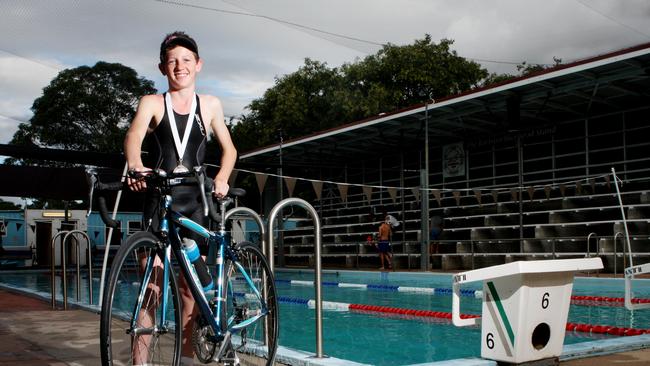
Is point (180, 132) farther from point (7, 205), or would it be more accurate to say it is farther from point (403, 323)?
point (7, 205)

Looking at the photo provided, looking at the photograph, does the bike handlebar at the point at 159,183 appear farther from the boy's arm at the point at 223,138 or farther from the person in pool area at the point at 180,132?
the boy's arm at the point at 223,138

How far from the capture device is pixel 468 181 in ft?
74.1

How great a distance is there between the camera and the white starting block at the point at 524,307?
3498mm

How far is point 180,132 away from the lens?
3.12 metres

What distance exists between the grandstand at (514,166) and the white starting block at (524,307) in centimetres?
931

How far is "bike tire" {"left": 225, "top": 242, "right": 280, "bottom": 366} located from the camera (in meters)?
3.13

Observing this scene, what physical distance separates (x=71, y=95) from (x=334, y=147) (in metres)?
25.1

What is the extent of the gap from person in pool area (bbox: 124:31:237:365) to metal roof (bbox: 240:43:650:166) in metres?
12.1

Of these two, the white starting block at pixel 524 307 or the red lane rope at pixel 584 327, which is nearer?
the white starting block at pixel 524 307

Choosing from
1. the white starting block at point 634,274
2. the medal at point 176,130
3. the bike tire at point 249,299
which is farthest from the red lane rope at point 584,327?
the medal at point 176,130

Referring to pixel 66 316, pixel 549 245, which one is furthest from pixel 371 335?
pixel 549 245

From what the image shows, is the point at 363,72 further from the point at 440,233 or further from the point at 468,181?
the point at 440,233

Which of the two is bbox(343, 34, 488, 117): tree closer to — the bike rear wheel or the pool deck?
the pool deck

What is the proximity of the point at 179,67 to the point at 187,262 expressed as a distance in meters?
0.97
